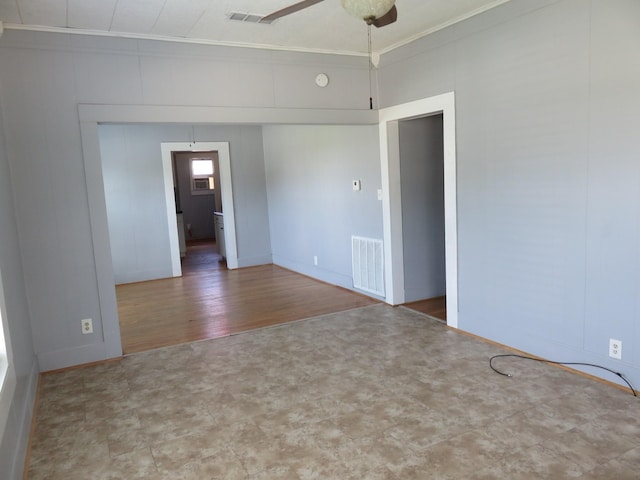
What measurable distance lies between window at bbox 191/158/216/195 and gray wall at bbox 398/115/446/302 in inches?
327

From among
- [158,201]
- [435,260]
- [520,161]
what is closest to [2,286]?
[520,161]

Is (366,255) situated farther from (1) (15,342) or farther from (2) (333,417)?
(1) (15,342)

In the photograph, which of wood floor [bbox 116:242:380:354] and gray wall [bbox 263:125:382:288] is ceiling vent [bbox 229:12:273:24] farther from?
wood floor [bbox 116:242:380:354]

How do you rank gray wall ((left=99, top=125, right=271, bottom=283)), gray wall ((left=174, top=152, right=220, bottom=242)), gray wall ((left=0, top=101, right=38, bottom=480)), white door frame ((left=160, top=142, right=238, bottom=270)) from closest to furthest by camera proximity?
gray wall ((left=0, top=101, right=38, bottom=480)), gray wall ((left=99, top=125, right=271, bottom=283)), white door frame ((left=160, top=142, right=238, bottom=270)), gray wall ((left=174, top=152, right=220, bottom=242))

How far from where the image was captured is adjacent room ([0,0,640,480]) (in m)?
2.52

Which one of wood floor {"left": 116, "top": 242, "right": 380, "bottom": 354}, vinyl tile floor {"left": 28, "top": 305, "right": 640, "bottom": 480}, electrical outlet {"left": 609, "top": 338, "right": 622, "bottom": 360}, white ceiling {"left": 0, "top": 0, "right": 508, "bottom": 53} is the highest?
white ceiling {"left": 0, "top": 0, "right": 508, "bottom": 53}

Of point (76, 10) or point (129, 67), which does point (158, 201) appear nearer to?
point (129, 67)

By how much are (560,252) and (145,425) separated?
9.75 feet

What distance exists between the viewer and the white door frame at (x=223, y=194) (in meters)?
7.26

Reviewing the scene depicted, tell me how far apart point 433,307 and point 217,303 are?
2.55 meters

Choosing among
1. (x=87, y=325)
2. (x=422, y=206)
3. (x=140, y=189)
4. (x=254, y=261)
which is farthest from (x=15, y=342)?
(x=254, y=261)

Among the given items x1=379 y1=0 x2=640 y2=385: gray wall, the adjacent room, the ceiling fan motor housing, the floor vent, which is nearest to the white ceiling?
the adjacent room

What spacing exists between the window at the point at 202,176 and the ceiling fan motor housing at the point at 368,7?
10781mm

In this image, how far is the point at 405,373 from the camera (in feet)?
11.0
